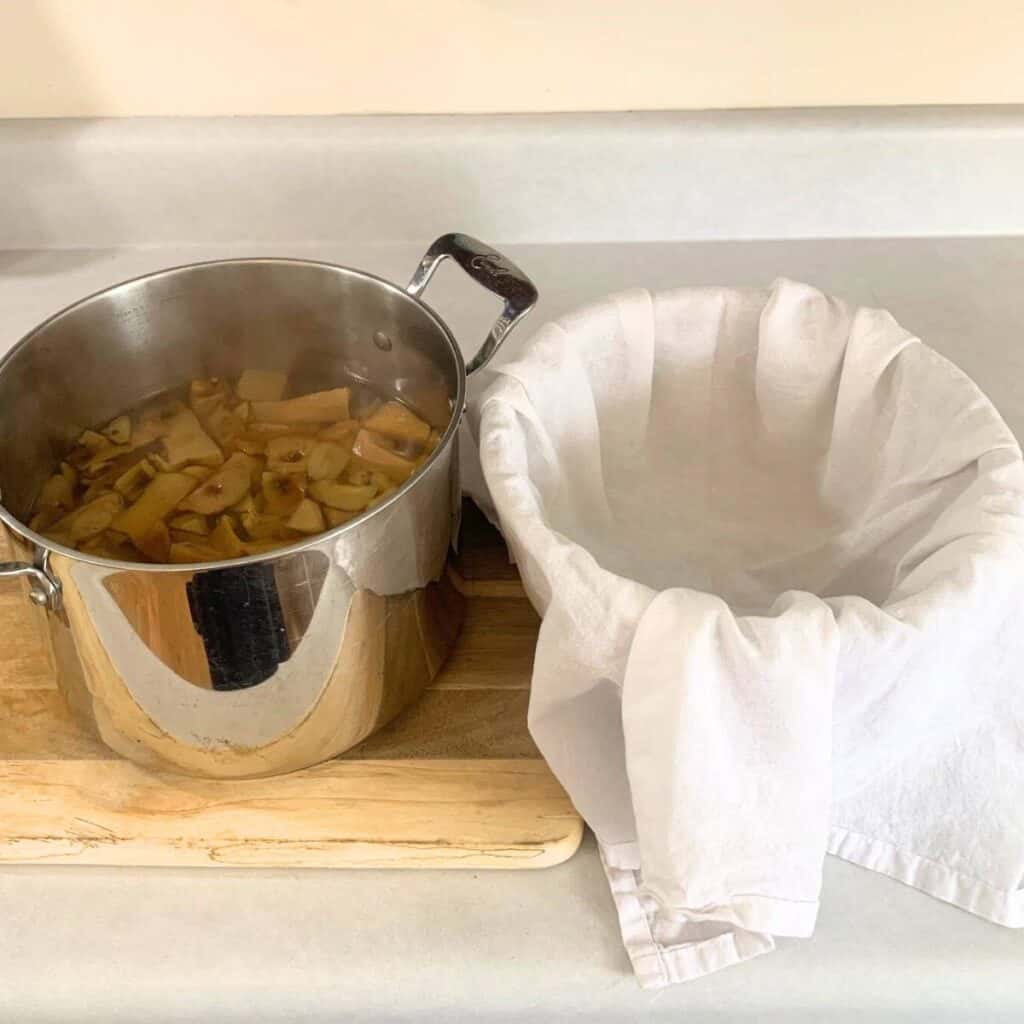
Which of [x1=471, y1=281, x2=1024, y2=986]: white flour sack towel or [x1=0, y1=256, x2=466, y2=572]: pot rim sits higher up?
[x1=0, y1=256, x2=466, y2=572]: pot rim

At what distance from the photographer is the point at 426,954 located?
0.45 m

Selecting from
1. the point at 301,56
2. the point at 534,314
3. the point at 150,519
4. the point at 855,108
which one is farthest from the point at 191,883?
the point at 855,108

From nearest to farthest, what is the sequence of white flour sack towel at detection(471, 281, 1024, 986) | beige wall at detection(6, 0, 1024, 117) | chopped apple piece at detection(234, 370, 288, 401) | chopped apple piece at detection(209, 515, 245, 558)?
white flour sack towel at detection(471, 281, 1024, 986), chopped apple piece at detection(209, 515, 245, 558), chopped apple piece at detection(234, 370, 288, 401), beige wall at detection(6, 0, 1024, 117)

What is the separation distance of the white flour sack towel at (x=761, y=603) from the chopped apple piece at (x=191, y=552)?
133 mm

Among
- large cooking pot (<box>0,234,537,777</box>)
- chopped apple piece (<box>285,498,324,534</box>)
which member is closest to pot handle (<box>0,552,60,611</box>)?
large cooking pot (<box>0,234,537,777</box>)

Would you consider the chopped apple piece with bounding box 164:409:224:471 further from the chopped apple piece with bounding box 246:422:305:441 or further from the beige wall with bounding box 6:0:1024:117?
the beige wall with bounding box 6:0:1024:117

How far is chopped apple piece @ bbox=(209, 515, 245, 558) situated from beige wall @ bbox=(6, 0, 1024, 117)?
37 cm

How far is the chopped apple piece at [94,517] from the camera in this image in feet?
1.71

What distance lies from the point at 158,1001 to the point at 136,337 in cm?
32

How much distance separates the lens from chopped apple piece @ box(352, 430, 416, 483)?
549mm

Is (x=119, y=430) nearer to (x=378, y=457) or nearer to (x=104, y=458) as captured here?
(x=104, y=458)

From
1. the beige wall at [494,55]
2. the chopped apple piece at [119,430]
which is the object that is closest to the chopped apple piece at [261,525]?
the chopped apple piece at [119,430]

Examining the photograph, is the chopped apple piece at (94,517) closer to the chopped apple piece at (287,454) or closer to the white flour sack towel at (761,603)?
the chopped apple piece at (287,454)

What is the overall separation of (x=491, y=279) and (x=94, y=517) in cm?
22
